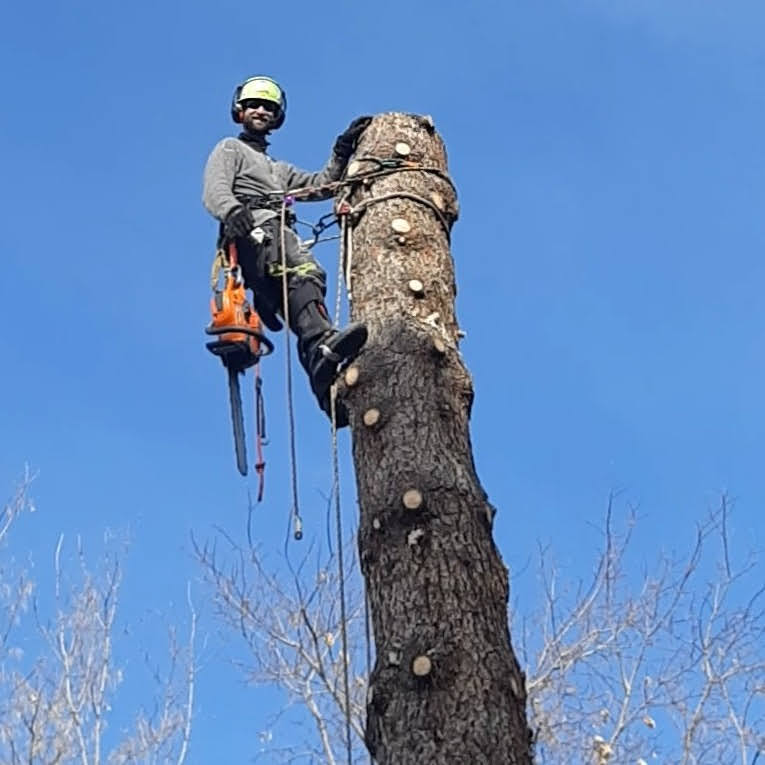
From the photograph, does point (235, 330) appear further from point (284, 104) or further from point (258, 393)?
point (284, 104)

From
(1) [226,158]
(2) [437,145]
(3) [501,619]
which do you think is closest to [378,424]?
(3) [501,619]

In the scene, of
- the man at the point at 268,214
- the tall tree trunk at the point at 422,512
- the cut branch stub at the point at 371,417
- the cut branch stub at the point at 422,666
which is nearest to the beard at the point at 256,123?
the man at the point at 268,214

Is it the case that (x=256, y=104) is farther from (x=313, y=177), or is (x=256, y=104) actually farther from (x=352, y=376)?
(x=352, y=376)

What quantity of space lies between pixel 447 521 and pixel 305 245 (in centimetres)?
175

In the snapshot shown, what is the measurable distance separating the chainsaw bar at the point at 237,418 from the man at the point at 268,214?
283 mm

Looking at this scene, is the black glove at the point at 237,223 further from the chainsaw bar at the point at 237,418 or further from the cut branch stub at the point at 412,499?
the cut branch stub at the point at 412,499

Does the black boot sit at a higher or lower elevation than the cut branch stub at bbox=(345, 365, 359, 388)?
higher

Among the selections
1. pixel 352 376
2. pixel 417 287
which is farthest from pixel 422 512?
pixel 417 287

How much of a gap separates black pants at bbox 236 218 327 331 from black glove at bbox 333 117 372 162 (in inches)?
12.4

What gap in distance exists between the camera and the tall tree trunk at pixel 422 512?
2.94 metres

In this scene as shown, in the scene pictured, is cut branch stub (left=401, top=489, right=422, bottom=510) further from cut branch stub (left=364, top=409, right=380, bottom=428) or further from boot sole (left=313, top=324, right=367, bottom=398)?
boot sole (left=313, top=324, right=367, bottom=398)

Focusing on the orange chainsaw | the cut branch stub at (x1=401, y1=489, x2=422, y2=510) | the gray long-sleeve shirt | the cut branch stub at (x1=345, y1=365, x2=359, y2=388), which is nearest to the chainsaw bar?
the orange chainsaw

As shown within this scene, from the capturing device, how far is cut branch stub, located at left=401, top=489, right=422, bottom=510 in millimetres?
3297

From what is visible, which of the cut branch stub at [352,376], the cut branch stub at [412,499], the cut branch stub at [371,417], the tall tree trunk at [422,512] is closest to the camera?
the tall tree trunk at [422,512]
